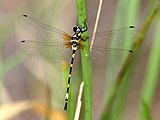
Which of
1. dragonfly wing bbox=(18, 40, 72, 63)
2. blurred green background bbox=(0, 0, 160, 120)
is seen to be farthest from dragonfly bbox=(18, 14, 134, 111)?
blurred green background bbox=(0, 0, 160, 120)

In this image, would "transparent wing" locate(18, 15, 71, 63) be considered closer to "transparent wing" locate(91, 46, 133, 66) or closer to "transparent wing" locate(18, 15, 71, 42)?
"transparent wing" locate(18, 15, 71, 42)

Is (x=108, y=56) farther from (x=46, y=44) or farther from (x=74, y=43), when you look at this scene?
(x=46, y=44)

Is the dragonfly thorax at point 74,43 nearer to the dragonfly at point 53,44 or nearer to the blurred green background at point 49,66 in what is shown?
the dragonfly at point 53,44

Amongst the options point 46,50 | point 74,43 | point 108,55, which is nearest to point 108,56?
point 108,55

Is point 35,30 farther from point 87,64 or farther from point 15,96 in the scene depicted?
point 15,96

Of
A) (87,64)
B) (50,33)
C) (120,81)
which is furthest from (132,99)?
(87,64)

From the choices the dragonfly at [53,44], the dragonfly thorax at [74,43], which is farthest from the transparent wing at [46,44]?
the dragonfly thorax at [74,43]
